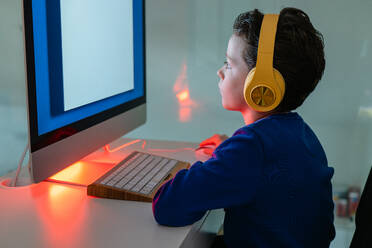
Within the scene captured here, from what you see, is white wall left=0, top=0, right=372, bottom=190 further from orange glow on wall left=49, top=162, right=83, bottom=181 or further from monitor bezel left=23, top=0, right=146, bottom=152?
monitor bezel left=23, top=0, right=146, bottom=152

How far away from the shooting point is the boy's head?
0.85m

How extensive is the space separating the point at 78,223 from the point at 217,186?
28cm

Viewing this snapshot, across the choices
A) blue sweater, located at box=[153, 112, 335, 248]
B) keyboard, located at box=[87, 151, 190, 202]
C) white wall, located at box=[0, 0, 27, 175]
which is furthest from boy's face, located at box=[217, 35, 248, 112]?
white wall, located at box=[0, 0, 27, 175]

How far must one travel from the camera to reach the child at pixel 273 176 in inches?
30.9

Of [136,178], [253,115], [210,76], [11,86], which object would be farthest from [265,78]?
[11,86]

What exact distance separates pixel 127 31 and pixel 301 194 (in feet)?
2.33

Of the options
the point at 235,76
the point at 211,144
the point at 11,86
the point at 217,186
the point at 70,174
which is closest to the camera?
the point at 217,186

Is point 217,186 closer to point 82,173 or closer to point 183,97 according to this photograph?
point 82,173

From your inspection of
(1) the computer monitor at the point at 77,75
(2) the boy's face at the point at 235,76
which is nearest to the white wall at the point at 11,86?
(1) the computer monitor at the point at 77,75

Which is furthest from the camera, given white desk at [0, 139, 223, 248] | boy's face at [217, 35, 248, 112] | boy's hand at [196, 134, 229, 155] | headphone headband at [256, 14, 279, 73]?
boy's hand at [196, 134, 229, 155]

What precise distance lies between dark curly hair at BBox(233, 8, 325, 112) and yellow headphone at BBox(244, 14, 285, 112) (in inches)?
1.0

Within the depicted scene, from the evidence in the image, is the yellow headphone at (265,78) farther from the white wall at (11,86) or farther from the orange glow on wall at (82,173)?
the white wall at (11,86)

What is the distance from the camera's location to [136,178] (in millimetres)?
976

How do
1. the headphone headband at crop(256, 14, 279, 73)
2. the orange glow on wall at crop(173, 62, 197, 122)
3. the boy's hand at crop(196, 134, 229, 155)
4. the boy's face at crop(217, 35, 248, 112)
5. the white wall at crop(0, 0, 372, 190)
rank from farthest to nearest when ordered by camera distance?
the orange glow on wall at crop(173, 62, 197, 122) → the white wall at crop(0, 0, 372, 190) → the boy's hand at crop(196, 134, 229, 155) → the boy's face at crop(217, 35, 248, 112) → the headphone headband at crop(256, 14, 279, 73)
